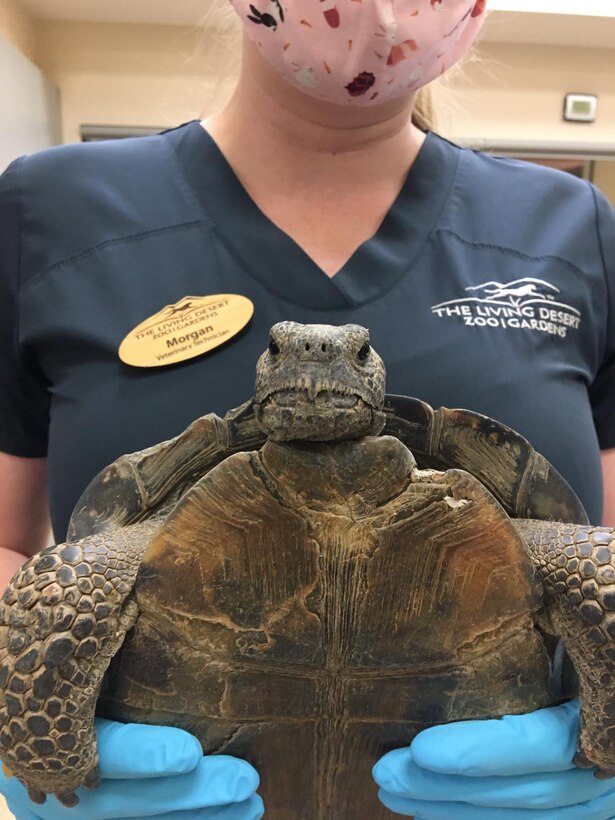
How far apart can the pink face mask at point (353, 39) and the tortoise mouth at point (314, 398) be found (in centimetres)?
68

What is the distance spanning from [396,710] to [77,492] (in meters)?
0.66

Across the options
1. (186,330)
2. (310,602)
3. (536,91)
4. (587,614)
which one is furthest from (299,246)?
(536,91)

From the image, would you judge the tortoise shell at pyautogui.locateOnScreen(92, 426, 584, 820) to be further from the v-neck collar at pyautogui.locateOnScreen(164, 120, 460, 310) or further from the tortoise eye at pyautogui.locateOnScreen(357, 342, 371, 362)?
the v-neck collar at pyautogui.locateOnScreen(164, 120, 460, 310)

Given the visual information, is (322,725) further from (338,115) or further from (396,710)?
(338,115)

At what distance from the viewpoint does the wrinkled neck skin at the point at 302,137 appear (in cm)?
139

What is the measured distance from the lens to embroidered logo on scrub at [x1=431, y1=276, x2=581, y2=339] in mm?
1324

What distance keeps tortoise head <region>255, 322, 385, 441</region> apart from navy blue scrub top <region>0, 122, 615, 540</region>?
341 mm

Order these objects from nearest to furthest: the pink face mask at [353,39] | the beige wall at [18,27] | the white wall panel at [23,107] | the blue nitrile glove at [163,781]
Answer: the blue nitrile glove at [163,781] → the pink face mask at [353,39] → the white wall panel at [23,107] → the beige wall at [18,27]

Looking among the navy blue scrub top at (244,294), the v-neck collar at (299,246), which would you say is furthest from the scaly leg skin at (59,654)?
the v-neck collar at (299,246)

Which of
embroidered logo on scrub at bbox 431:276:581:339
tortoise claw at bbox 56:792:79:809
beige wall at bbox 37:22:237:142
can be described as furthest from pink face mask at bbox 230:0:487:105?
beige wall at bbox 37:22:237:142

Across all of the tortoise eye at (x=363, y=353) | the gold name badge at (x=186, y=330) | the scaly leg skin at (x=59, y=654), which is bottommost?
the scaly leg skin at (x=59, y=654)

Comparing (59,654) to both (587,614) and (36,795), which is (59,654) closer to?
(36,795)

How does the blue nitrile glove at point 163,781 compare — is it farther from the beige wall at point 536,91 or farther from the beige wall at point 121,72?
the beige wall at point 536,91

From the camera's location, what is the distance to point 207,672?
1.00m
